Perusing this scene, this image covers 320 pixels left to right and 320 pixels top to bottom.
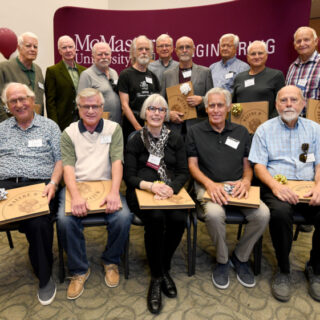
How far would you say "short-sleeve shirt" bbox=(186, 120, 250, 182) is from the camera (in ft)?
7.59

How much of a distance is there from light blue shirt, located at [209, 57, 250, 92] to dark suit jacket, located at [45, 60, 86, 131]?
1843mm

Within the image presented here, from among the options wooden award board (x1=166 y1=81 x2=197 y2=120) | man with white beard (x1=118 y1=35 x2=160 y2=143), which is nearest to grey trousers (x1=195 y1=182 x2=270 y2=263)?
wooden award board (x1=166 y1=81 x2=197 y2=120)

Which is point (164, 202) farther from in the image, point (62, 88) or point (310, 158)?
point (62, 88)

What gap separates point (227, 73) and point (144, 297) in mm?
2761

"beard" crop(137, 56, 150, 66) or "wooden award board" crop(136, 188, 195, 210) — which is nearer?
"wooden award board" crop(136, 188, 195, 210)

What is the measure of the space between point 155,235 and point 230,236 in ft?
3.99

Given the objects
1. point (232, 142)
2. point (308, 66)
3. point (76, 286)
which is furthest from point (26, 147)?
point (308, 66)

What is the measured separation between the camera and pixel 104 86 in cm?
309

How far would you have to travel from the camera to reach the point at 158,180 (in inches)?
87.1

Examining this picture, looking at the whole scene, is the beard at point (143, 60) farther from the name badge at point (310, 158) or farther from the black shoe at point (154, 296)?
the black shoe at point (154, 296)

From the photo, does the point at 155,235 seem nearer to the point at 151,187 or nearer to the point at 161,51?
the point at 151,187

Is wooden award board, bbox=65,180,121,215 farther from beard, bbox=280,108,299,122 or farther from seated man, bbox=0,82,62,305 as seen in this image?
beard, bbox=280,108,299,122

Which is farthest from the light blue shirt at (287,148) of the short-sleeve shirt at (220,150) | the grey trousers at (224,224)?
the grey trousers at (224,224)

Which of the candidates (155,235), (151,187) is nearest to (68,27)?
(151,187)
